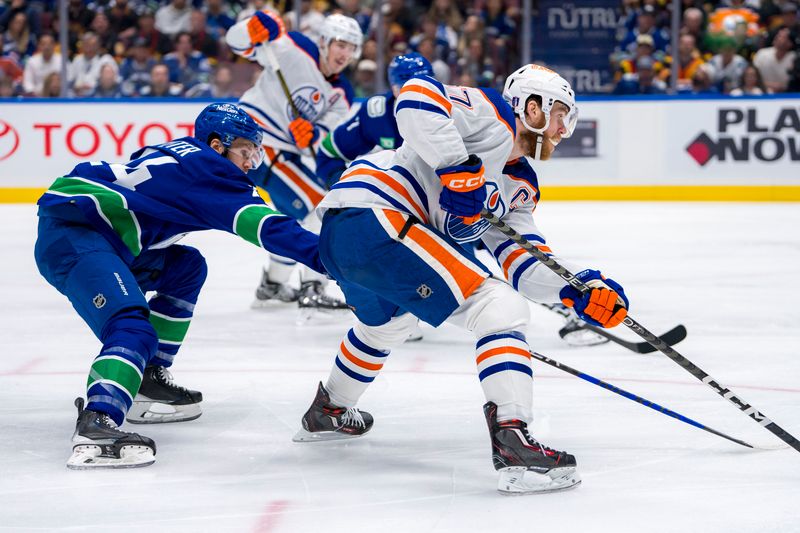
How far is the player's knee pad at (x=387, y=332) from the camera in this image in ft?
9.55

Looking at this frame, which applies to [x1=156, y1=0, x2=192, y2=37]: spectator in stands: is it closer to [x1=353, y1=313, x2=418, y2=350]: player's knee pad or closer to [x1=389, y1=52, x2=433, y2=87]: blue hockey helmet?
[x1=389, y1=52, x2=433, y2=87]: blue hockey helmet

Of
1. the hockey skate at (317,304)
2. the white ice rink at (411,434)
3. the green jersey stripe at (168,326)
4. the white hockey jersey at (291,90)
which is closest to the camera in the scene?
the white ice rink at (411,434)

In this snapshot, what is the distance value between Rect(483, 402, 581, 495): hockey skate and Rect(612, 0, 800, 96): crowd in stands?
681 cm

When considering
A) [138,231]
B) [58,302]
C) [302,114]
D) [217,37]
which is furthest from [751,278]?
[217,37]

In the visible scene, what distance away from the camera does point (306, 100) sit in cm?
541

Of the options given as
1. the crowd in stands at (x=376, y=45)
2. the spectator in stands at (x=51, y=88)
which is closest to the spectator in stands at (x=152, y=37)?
the crowd in stands at (x=376, y=45)

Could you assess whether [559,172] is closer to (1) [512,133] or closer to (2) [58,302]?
(2) [58,302]

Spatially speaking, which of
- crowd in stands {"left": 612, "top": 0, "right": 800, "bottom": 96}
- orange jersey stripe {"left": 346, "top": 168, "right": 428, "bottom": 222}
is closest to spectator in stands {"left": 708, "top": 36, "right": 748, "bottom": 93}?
crowd in stands {"left": 612, "top": 0, "right": 800, "bottom": 96}

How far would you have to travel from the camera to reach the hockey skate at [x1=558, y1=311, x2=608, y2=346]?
14.3 feet

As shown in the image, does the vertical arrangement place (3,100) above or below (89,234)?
below

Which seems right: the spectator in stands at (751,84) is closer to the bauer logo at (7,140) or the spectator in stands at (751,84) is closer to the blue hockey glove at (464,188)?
the bauer logo at (7,140)

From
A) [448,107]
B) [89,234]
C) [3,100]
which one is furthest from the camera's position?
[3,100]

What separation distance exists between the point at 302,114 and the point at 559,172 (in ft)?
13.0

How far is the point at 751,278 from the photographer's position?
18.8 ft
